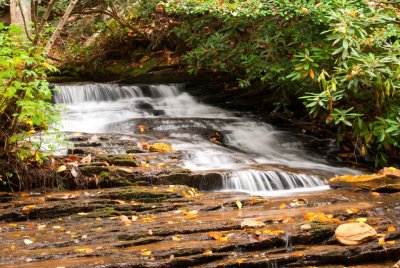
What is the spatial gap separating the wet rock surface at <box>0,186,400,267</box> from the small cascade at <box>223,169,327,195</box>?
2.89 feet

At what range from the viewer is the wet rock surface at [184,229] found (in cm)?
388

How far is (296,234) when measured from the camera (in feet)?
14.2

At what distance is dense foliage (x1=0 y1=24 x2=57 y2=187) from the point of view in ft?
17.9

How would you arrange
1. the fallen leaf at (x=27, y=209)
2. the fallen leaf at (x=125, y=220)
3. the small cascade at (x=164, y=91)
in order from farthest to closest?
the small cascade at (x=164, y=91)
the fallen leaf at (x=27, y=209)
the fallen leaf at (x=125, y=220)

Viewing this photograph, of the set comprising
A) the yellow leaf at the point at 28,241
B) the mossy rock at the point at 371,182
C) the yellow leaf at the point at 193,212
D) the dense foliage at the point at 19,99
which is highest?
the dense foliage at the point at 19,99

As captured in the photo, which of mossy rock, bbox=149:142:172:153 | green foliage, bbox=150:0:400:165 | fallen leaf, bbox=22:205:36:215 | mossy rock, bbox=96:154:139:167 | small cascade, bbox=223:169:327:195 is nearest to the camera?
fallen leaf, bbox=22:205:36:215

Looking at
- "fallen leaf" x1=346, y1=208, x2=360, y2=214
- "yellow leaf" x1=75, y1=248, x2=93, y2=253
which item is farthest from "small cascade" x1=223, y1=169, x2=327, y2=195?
"yellow leaf" x1=75, y1=248, x2=93, y2=253

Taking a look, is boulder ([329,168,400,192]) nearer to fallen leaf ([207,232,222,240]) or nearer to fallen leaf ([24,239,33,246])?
fallen leaf ([207,232,222,240])

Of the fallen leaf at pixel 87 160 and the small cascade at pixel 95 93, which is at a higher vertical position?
the small cascade at pixel 95 93

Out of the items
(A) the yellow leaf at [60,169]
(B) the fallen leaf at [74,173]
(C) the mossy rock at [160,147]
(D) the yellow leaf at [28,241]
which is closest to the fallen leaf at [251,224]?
(D) the yellow leaf at [28,241]

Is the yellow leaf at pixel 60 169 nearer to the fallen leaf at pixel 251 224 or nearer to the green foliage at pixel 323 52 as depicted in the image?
the fallen leaf at pixel 251 224

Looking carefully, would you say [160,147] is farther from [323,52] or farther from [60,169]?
[323,52]

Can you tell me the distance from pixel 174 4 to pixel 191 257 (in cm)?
772

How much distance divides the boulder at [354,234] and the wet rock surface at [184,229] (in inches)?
2.2
